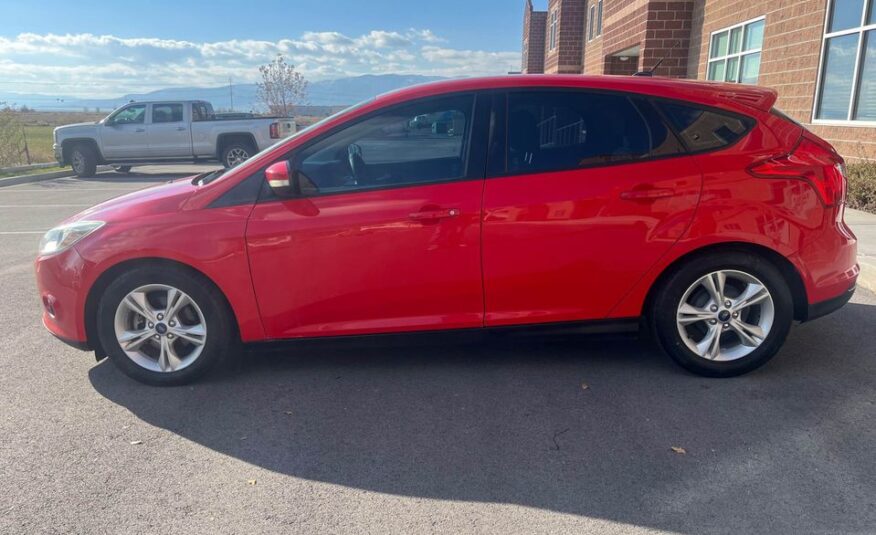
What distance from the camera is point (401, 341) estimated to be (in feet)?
13.1

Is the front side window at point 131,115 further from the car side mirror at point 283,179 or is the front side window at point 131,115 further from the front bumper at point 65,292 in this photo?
the car side mirror at point 283,179

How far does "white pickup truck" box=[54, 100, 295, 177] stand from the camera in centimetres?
1762

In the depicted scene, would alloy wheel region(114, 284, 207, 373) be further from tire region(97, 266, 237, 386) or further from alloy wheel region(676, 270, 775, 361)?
alloy wheel region(676, 270, 775, 361)

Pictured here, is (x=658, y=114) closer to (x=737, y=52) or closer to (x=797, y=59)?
(x=797, y=59)

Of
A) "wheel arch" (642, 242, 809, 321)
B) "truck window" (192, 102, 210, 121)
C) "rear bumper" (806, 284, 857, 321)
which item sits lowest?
"rear bumper" (806, 284, 857, 321)

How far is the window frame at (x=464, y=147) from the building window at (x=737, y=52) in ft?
32.0

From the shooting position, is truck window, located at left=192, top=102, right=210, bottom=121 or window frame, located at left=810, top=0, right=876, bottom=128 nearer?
window frame, located at left=810, top=0, right=876, bottom=128

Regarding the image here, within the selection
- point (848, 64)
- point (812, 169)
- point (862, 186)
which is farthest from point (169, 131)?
point (812, 169)

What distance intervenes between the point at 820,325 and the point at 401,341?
3171 mm

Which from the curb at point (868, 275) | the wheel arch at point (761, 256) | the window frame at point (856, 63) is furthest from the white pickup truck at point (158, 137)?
the wheel arch at point (761, 256)

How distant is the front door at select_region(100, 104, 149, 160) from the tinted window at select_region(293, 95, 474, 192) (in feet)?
53.4

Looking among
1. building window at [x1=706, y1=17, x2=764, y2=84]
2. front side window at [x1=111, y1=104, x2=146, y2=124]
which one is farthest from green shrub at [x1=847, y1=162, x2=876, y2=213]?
front side window at [x1=111, y1=104, x2=146, y2=124]

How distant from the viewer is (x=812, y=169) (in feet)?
12.7

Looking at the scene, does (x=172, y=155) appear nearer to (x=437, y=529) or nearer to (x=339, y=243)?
(x=339, y=243)
